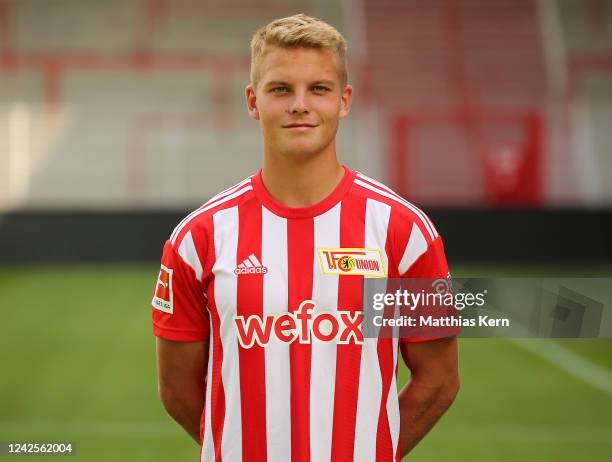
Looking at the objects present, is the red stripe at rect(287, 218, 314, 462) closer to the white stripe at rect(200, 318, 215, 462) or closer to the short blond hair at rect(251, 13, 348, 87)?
the white stripe at rect(200, 318, 215, 462)

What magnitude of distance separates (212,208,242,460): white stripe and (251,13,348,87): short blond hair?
36cm

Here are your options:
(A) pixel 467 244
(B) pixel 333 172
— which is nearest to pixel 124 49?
(A) pixel 467 244

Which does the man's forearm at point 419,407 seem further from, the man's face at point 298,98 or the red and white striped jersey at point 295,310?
the man's face at point 298,98

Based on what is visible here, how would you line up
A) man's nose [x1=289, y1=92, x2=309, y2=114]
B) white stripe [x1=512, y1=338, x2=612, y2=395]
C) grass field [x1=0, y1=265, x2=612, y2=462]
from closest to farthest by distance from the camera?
man's nose [x1=289, y1=92, x2=309, y2=114]
grass field [x1=0, y1=265, x2=612, y2=462]
white stripe [x1=512, y1=338, x2=612, y2=395]

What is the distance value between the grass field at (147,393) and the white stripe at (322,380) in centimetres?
311

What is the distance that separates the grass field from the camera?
5.36m

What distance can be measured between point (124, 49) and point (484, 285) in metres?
15.0

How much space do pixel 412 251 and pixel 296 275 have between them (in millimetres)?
272

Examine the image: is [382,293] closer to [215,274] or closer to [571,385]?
[215,274]

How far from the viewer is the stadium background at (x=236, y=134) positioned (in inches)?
488

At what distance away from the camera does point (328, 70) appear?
2164mm

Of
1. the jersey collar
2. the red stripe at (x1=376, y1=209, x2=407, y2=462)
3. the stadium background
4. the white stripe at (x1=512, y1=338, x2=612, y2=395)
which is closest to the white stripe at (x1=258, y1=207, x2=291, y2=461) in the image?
the jersey collar

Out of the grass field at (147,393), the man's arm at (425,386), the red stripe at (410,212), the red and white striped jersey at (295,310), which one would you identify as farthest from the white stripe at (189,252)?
the grass field at (147,393)

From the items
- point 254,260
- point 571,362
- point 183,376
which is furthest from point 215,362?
point 571,362
